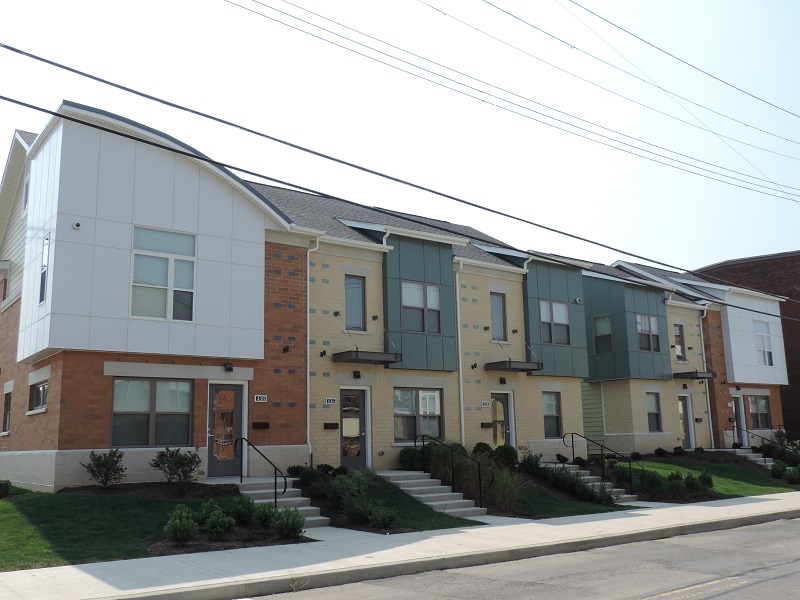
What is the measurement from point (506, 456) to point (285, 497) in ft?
25.6

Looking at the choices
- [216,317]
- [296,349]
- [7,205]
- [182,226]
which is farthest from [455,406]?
[7,205]

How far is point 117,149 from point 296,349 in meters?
6.61

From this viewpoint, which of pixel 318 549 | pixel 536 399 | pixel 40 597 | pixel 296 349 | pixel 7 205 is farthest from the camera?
pixel 536 399

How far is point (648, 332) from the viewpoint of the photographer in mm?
31297

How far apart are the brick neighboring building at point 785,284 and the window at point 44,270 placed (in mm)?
32782

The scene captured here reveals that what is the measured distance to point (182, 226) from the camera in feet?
59.1

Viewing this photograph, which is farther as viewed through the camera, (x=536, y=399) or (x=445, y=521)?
(x=536, y=399)

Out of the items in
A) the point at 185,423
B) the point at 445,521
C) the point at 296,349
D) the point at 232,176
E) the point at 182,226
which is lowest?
the point at 445,521

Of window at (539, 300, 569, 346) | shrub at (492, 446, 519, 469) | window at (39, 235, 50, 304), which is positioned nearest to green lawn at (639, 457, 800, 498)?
window at (539, 300, 569, 346)

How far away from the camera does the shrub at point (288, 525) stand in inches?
531

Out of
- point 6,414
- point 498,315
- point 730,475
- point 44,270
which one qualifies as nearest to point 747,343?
point 730,475

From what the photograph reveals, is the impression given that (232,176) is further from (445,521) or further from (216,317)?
(445,521)

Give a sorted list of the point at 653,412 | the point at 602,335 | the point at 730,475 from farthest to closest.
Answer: the point at 602,335 < the point at 653,412 < the point at 730,475

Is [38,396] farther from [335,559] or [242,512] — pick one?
[335,559]
